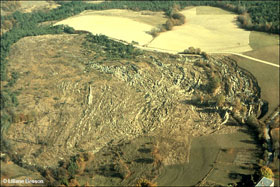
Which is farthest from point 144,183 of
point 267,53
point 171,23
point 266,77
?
point 171,23

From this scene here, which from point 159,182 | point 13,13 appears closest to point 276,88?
point 159,182

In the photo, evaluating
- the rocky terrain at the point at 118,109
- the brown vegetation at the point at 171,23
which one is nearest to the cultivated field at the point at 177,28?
the brown vegetation at the point at 171,23

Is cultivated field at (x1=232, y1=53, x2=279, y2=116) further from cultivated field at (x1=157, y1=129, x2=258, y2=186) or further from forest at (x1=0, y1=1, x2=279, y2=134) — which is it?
forest at (x1=0, y1=1, x2=279, y2=134)

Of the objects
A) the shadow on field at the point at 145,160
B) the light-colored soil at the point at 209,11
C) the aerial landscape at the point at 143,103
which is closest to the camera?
the aerial landscape at the point at 143,103

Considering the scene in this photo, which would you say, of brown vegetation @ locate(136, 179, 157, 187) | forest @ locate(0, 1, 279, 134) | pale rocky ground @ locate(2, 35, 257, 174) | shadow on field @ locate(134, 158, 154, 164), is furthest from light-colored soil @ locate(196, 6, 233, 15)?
brown vegetation @ locate(136, 179, 157, 187)

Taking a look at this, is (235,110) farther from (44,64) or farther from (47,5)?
(47,5)

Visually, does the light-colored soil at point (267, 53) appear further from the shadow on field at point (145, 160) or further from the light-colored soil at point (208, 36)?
the shadow on field at point (145, 160)
